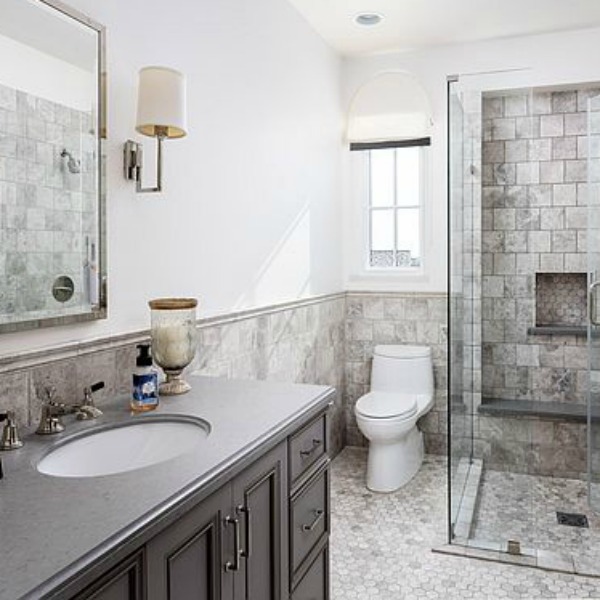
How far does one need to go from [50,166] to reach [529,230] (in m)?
2.92

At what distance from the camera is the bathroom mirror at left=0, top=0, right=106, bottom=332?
1471 millimetres

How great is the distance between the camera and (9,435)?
1315 millimetres

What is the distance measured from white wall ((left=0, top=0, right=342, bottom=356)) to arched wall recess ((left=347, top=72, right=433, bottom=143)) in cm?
26

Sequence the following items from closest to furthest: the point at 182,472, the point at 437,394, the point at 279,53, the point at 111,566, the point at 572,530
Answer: the point at 111,566 → the point at 182,472 → the point at 572,530 → the point at 279,53 → the point at 437,394

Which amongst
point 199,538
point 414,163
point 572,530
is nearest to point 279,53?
point 414,163

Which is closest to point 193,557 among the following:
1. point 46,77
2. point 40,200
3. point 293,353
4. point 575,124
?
point 40,200

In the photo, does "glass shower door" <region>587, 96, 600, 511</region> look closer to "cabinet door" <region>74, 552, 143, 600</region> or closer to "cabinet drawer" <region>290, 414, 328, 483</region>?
"cabinet drawer" <region>290, 414, 328, 483</region>

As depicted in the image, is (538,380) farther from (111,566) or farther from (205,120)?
(111,566)

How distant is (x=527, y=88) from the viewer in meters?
3.58

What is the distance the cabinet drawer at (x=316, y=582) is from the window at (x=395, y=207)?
2.48 metres

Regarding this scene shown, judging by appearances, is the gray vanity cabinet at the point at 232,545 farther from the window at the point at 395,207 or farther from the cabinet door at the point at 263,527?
the window at the point at 395,207

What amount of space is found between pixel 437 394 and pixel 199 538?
9.90 feet

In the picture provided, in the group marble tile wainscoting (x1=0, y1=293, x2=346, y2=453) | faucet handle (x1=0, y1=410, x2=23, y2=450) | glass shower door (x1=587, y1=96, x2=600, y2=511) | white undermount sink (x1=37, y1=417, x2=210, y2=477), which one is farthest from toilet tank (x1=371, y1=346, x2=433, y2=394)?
faucet handle (x1=0, y1=410, x2=23, y2=450)

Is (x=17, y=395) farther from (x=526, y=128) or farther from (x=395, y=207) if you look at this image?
(x=526, y=128)
